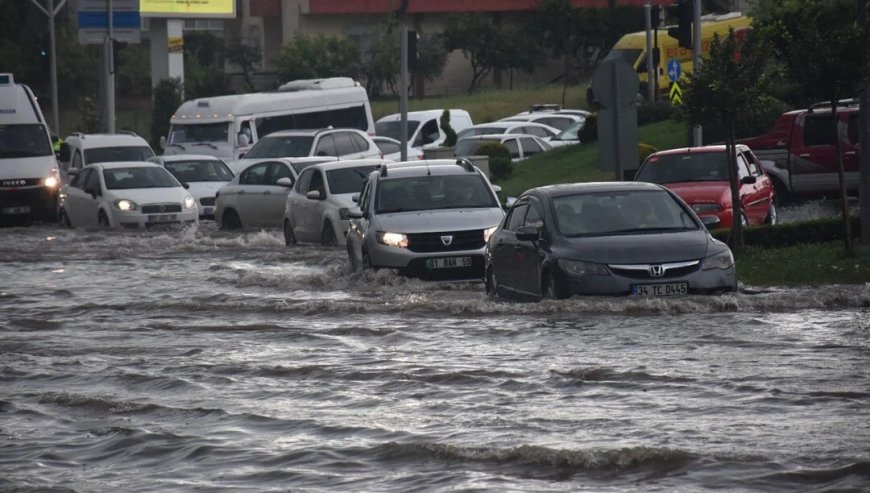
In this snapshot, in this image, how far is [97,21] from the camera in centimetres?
5222

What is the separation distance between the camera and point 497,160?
3981 centimetres

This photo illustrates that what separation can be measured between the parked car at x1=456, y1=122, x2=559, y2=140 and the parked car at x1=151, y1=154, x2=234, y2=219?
1149 centimetres

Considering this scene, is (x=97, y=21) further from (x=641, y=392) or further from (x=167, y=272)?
(x=641, y=392)

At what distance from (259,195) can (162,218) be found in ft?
6.53

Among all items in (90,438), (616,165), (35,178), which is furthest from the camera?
(35,178)

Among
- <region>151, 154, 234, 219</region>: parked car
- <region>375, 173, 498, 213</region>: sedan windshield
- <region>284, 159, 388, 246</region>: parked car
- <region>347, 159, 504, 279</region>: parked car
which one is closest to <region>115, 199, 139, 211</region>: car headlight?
<region>151, 154, 234, 219</region>: parked car

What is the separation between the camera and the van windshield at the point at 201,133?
40.2 m

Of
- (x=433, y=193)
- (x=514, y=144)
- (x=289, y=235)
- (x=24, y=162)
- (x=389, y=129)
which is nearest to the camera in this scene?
(x=433, y=193)

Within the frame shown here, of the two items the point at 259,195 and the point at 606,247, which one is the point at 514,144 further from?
the point at 606,247

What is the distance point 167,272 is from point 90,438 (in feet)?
44.5

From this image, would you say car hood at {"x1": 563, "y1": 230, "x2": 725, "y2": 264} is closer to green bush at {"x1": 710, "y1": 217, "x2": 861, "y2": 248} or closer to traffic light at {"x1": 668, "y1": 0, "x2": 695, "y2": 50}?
green bush at {"x1": 710, "y1": 217, "x2": 861, "y2": 248}

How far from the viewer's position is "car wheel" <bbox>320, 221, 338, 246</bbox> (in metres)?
25.1

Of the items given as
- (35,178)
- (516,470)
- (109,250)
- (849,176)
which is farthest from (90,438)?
(35,178)

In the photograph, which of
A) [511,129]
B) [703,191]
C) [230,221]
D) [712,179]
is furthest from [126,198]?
[511,129]
